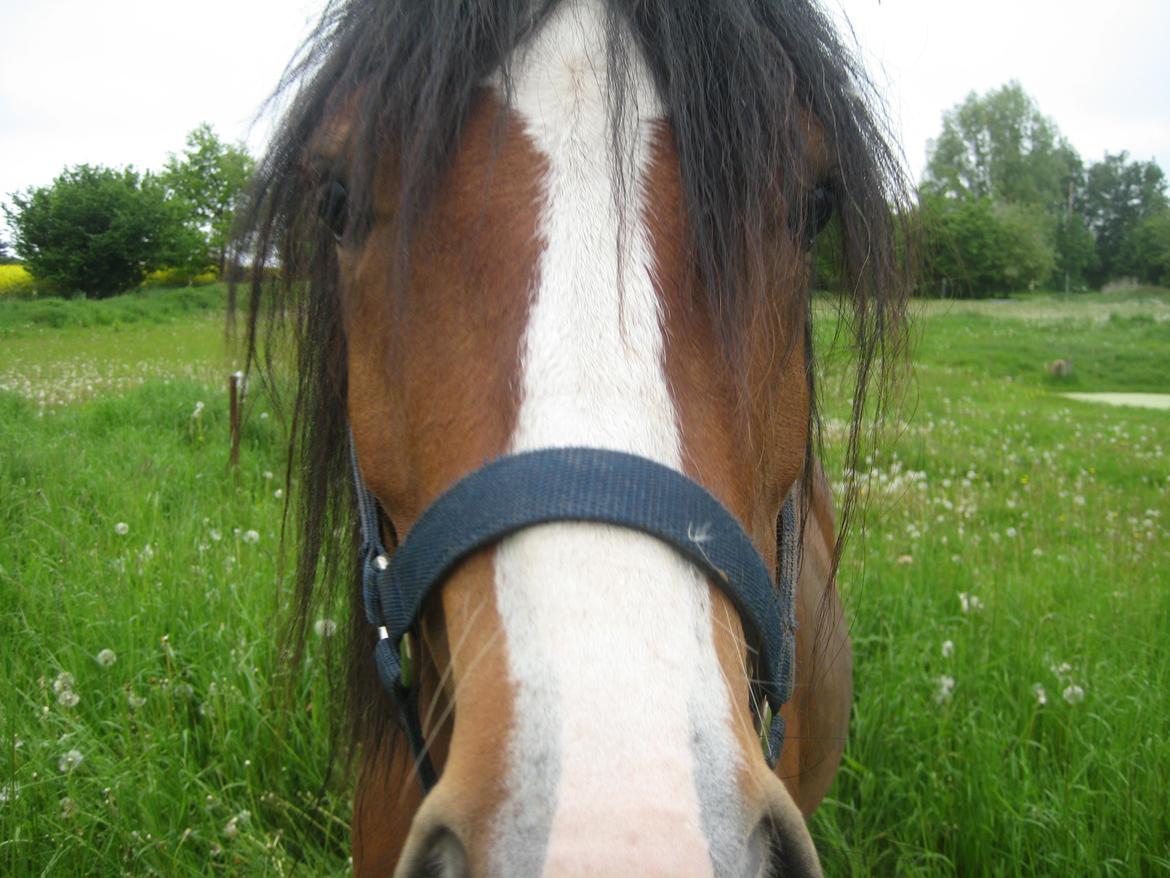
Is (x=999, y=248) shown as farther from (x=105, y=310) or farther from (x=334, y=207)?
(x=334, y=207)

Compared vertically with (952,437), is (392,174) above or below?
above

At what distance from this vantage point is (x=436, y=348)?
117 cm

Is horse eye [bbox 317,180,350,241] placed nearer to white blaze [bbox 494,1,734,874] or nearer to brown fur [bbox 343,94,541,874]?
brown fur [bbox 343,94,541,874]

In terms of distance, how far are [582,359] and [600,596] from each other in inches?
12.1

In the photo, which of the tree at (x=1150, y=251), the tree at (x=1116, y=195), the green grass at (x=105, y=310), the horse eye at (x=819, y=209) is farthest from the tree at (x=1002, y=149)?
the horse eye at (x=819, y=209)

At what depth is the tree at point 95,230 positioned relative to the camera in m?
3.75

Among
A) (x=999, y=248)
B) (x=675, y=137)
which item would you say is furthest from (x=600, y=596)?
(x=999, y=248)

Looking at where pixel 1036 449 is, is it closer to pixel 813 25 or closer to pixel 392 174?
pixel 813 25

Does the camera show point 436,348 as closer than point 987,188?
Yes

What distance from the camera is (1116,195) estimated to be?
62062mm

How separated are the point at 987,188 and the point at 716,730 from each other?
54554 mm

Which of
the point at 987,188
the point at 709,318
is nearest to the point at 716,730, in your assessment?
the point at 709,318

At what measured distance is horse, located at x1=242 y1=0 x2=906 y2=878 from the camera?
842 mm

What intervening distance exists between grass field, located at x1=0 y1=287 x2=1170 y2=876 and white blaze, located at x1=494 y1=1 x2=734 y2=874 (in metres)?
1.19
